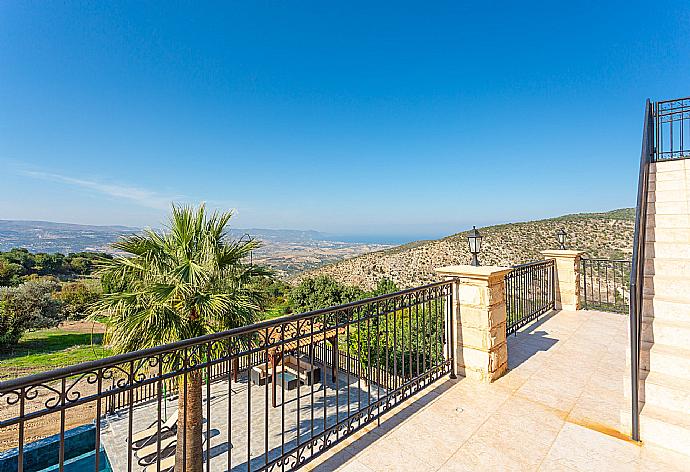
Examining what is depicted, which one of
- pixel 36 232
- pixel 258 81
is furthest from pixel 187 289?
pixel 36 232

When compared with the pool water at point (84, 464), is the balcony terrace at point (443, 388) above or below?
above

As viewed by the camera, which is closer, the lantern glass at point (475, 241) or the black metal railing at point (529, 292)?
the lantern glass at point (475, 241)

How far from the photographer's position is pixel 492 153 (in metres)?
27.8

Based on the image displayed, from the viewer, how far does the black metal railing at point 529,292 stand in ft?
18.3

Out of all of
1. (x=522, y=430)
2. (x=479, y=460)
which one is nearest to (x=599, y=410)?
(x=522, y=430)

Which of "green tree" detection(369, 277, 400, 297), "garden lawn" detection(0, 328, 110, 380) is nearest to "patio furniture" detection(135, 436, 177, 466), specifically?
"garden lawn" detection(0, 328, 110, 380)

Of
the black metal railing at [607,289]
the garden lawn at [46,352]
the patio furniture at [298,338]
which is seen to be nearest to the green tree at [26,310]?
the garden lawn at [46,352]

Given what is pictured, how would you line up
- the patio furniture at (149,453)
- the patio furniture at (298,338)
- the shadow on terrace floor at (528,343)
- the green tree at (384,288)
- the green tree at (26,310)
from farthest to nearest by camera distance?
the green tree at (26,310)
the green tree at (384,288)
the patio furniture at (149,453)
the shadow on terrace floor at (528,343)
the patio furniture at (298,338)

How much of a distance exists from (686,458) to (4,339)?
981 inches

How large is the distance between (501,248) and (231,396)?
25.8 metres

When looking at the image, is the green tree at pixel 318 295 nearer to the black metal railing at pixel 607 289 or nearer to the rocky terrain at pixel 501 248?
the rocky terrain at pixel 501 248

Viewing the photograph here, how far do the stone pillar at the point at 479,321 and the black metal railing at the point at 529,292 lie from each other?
1558 millimetres

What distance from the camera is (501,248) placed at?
86.6ft

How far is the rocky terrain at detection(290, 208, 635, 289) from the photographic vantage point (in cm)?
2289
